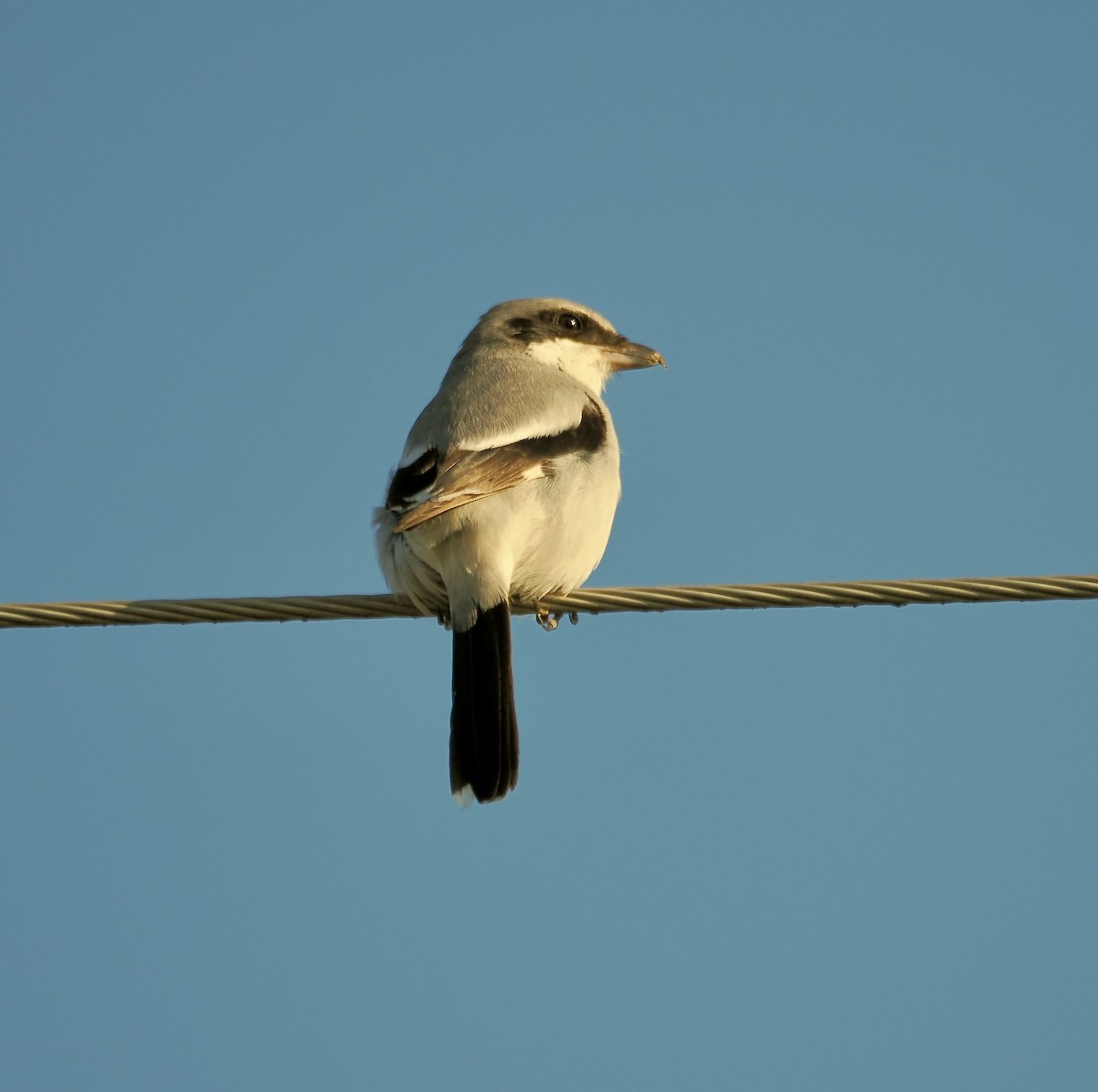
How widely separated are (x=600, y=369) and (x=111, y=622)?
3.50 metres

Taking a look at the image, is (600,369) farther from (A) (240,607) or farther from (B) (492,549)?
(A) (240,607)

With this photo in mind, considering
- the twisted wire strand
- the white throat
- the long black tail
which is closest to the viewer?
the twisted wire strand

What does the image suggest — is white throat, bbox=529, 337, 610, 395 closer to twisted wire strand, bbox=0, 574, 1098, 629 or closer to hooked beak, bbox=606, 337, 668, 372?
hooked beak, bbox=606, 337, 668, 372

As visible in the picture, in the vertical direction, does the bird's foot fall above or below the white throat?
below

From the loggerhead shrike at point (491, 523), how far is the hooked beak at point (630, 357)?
1.08 metres

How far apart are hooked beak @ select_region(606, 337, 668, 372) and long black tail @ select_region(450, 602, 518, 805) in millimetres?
2376

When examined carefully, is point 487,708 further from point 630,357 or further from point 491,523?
point 630,357

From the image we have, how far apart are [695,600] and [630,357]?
3214mm

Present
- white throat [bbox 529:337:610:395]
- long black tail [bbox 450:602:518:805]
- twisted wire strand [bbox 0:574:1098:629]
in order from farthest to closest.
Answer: white throat [bbox 529:337:610:395], long black tail [bbox 450:602:518:805], twisted wire strand [bbox 0:574:1098:629]

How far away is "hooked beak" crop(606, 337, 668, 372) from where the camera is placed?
7.15 metres

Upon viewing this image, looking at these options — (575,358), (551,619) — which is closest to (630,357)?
(575,358)

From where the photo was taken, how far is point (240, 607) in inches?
163

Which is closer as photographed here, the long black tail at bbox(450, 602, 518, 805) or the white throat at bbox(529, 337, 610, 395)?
the long black tail at bbox(450, 602, 518, 805)

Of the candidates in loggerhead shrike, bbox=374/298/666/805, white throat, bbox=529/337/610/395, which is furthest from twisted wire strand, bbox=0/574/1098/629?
white throat, bbox=529/337/610/395
